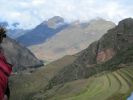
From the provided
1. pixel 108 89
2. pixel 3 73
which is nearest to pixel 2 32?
pixel 3 73

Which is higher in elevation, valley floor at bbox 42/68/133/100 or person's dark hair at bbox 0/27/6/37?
person's dark hair at bbox 0/27/6/37

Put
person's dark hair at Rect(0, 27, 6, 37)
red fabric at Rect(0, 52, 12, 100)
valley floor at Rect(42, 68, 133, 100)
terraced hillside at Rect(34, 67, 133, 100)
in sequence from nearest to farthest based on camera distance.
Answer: red fabric at Rect(0, 52, 12, 100) < person's dark hair at Rect(0, 27, 6, 37) < valley floor at Rect(42, 68, 133, 100) < terraced hillside at Rect(34, 67, 133, 100)

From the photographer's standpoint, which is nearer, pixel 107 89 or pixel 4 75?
pixel 4 75

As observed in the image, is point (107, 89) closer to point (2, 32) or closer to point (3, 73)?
point (2, 32)

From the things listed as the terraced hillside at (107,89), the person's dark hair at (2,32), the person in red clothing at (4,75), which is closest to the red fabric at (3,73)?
the person in red clothing at (4,75)

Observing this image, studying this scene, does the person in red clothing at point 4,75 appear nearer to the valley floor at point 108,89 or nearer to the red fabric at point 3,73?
the red fabric at point 3,73

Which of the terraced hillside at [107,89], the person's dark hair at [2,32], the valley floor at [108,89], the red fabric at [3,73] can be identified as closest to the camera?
the red fabric at [3,73]

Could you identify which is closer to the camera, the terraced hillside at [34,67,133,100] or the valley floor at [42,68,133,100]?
the valley floor at [42,68,133,100]

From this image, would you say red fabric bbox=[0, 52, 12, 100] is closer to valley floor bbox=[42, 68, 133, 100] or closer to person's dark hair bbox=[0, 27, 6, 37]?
person's dark hair bbox=[0, 27, 6, 37]

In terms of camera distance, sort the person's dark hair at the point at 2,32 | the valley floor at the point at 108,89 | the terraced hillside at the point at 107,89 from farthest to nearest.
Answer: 1. the terraced hillside at the point at 107,89
2. the valley floor at the point at 108,89
3. the person's dark hair at the point at 2,32

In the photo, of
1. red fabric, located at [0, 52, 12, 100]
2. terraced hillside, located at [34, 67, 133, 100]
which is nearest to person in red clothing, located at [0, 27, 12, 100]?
red fabric, located at [0, 52, 12, 100]

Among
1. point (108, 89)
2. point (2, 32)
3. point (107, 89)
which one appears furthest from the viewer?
point (107, 89)

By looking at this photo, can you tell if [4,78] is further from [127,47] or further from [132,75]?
[127,47]

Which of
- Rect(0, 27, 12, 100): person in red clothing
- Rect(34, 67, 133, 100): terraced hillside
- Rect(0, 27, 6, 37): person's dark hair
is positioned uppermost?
Rect(0, 27, 6, 37): person's dark hair
